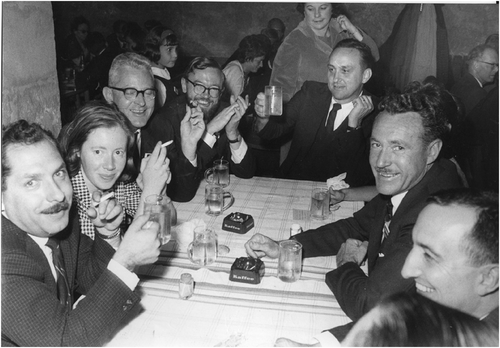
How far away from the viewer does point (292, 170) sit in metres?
3.55

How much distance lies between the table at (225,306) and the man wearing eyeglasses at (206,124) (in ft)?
2.83

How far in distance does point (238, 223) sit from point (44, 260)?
0.89m

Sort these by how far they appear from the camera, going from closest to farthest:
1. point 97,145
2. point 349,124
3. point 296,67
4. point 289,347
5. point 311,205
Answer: point 289,347 < point 97,145 < point 311,205 < point 349,124 < point 296,67

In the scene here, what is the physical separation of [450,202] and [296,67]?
12.0ft

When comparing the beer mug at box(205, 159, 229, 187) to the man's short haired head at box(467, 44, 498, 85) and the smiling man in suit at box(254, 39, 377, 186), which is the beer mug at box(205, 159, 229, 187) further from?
the man's short haired head at box(467, 44, 498, 85)

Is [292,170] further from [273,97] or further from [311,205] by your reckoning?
[311,205]

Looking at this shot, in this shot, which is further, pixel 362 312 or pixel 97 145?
pixel 97 145

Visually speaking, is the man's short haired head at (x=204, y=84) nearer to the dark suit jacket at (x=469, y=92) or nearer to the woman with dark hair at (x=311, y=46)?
the woman with dark hair at (x=311, y=46)

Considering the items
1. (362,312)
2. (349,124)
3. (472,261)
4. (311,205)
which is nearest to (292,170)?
(349,124)

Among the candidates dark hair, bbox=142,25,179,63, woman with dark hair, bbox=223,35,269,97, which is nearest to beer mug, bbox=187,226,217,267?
woman with dark hair, bbox=223,35,269,97

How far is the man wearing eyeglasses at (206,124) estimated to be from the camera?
2774 mm

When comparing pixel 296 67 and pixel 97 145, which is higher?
pixel 296 67

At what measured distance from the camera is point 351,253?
1808 millimetres


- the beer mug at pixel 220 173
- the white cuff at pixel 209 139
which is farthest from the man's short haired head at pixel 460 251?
the white cuff at pixel 209 139
